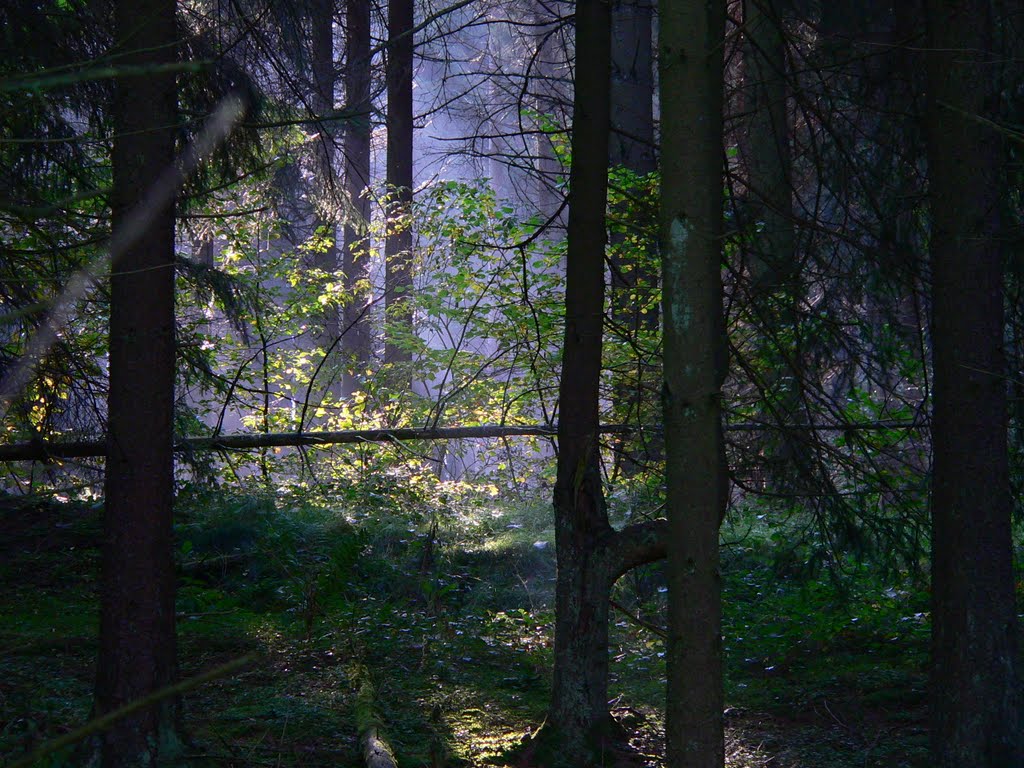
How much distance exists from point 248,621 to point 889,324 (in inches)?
230

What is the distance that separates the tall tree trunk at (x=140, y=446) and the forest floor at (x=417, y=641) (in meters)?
0.38

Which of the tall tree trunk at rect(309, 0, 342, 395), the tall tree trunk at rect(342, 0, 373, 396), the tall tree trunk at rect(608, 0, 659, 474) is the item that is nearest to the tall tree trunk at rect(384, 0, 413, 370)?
the tall tree trunk at rect(342, 0, 373, 396)

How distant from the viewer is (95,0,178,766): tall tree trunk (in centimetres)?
425

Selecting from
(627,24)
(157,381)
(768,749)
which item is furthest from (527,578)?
(627,24)

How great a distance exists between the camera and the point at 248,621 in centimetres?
731

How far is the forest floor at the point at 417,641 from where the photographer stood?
205 inches

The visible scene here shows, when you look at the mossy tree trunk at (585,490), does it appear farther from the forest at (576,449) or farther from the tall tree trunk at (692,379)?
the tall tree trunk at (692,379)

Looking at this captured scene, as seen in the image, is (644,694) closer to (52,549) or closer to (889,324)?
(889,324)

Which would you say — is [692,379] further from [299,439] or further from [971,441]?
[299,439]

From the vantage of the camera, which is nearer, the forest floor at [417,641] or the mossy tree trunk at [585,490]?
the mossy tree trunk at [585,490]

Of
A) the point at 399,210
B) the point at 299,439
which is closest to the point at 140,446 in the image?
the point at 299,439

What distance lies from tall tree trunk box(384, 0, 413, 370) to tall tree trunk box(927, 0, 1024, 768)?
8.15 meters

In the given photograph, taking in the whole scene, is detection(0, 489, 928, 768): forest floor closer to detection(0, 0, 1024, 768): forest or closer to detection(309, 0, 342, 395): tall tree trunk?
detection(0, 0, 1024, 768): forest

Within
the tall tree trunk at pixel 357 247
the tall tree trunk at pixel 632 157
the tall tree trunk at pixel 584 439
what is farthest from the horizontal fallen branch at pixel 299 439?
the tall tree trunk at pixel 357 247
